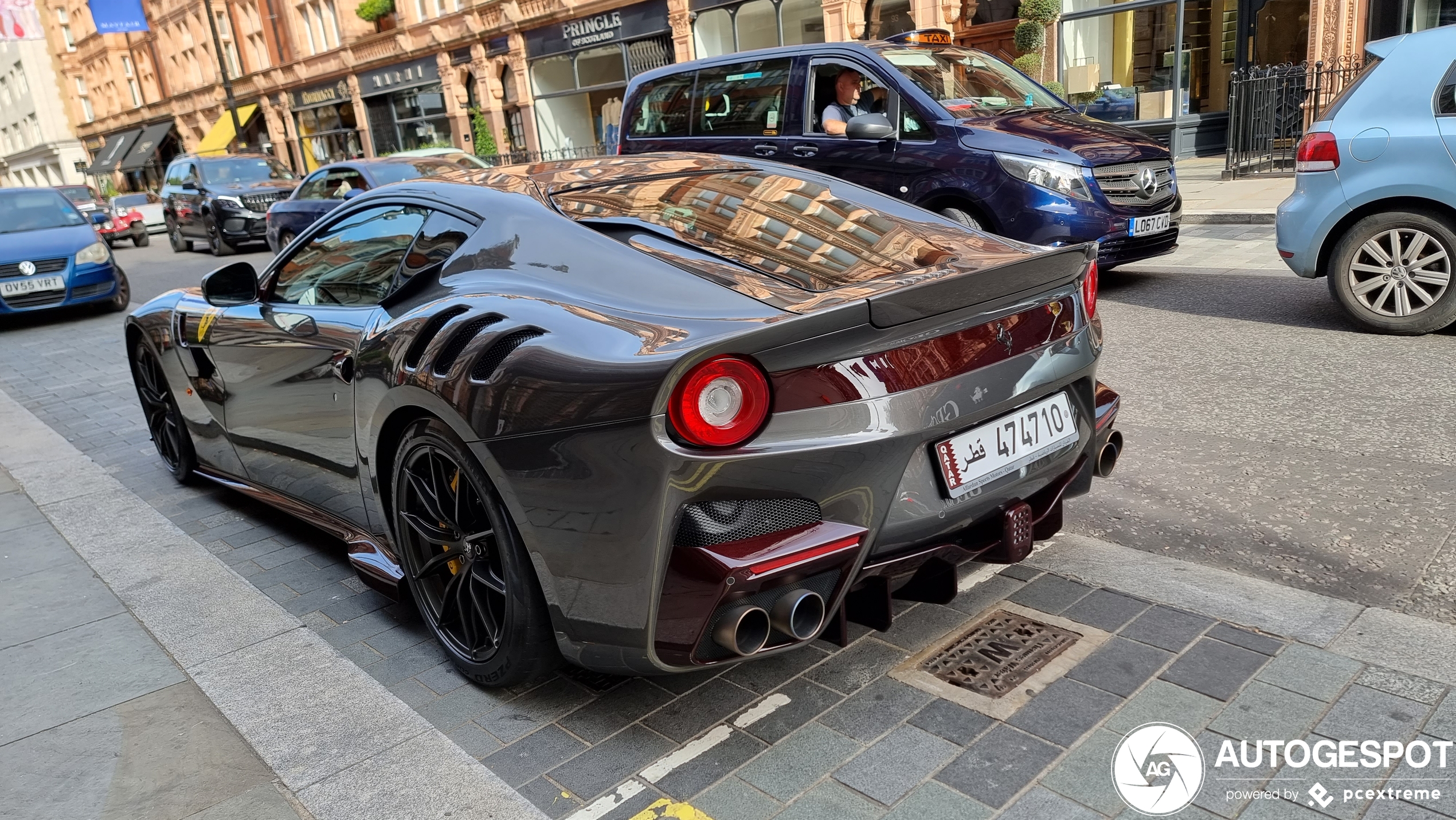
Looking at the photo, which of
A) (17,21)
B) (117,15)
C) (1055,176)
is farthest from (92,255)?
(17,21)

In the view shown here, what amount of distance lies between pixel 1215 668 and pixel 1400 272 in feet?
14.4

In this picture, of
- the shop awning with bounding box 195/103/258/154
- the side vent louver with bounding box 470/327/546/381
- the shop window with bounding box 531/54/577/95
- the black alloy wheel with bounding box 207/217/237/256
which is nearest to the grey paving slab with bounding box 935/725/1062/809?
the side vent louver with bounding box 470/327/546/381

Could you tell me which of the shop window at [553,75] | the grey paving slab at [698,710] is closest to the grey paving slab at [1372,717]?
the grey paving slab at [698,710]

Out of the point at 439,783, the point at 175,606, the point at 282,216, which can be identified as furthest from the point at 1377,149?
the point at 282,216

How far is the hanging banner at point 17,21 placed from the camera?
36344 mm

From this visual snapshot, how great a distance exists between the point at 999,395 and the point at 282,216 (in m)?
13.7

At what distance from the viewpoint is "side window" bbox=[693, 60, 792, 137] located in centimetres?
869

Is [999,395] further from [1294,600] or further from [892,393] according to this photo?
[1294,600]

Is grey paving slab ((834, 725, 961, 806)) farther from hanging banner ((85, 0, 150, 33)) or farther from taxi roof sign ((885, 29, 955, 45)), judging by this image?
hanging banner ((85, 0, 150, 33))

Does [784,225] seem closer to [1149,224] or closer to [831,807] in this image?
[831,807]

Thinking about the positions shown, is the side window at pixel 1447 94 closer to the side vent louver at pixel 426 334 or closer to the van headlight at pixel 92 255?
the side vent louver at pixel 426 334

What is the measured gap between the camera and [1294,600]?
3.02 m

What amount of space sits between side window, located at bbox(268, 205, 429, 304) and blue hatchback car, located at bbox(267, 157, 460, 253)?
8.96m

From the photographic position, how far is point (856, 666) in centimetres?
289
